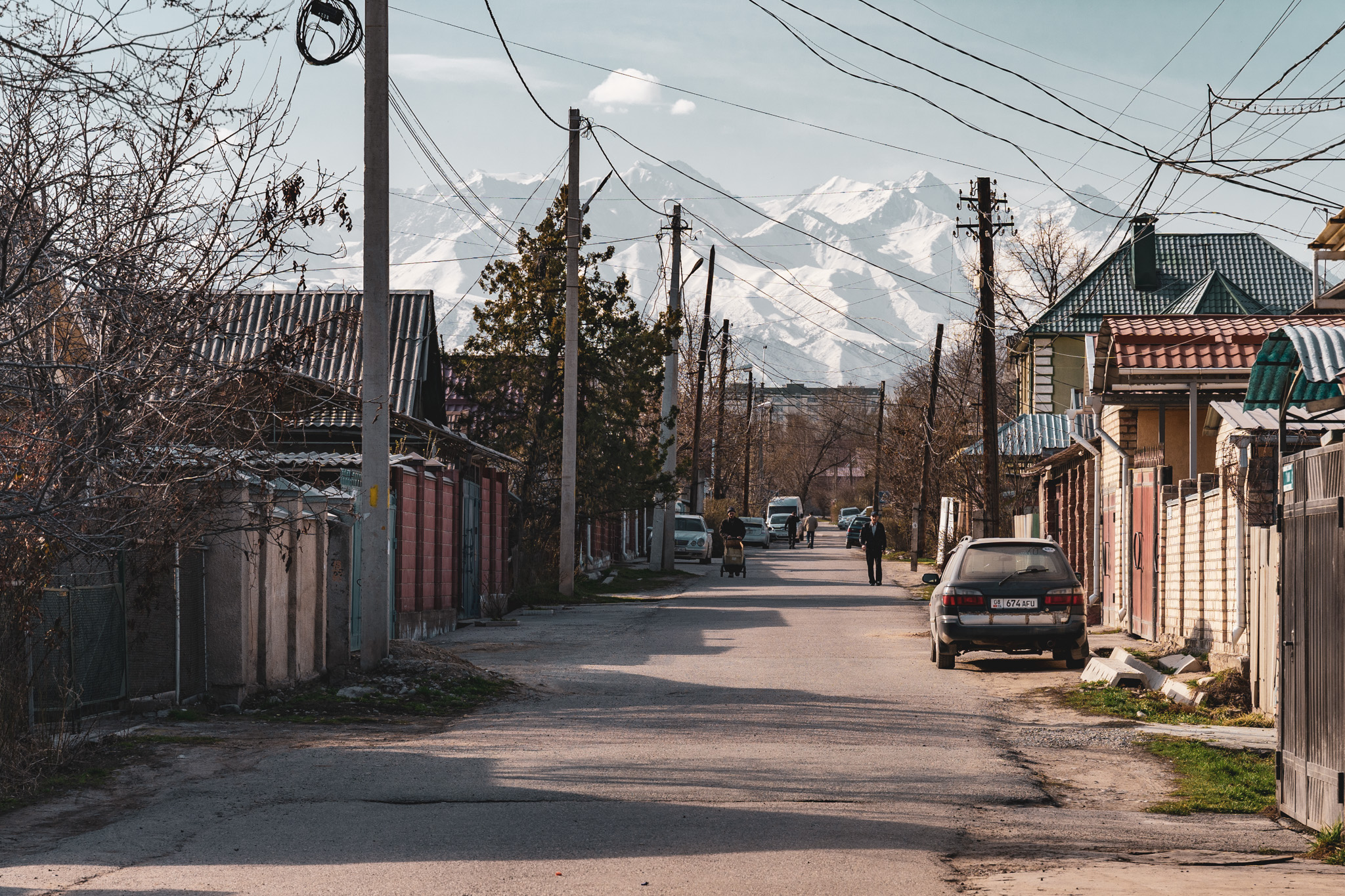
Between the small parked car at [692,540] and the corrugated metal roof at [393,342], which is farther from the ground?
the corrugated metal roof at [393,342]

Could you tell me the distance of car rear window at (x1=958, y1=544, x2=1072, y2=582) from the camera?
16297 millimetres

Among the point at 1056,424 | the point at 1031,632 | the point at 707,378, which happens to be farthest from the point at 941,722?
the point at 707,378

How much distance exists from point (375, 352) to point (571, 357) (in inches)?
544

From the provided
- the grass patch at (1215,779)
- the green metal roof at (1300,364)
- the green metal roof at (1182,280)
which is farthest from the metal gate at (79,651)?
the green metal roof at (1182,280)

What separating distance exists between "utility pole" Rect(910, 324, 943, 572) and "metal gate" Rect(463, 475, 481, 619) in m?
21.0

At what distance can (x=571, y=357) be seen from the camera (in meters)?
28.0

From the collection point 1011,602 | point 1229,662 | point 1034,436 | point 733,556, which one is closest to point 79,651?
point 1011,602

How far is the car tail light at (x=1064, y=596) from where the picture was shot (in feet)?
53.0

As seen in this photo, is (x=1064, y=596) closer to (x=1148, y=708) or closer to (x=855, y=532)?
(x=1148, y=708)

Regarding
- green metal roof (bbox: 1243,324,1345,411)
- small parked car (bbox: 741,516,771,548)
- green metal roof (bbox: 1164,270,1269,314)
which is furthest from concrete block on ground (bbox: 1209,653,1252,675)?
small parked car (bbox: 741,516,771,548)

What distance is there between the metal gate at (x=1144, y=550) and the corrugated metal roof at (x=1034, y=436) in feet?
37.6

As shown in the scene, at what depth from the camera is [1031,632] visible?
638 inches

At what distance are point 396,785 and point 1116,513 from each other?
16.3 meters

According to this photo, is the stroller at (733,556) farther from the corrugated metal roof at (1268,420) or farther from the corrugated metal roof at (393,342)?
the corrugated metal roof at (1268,420)
